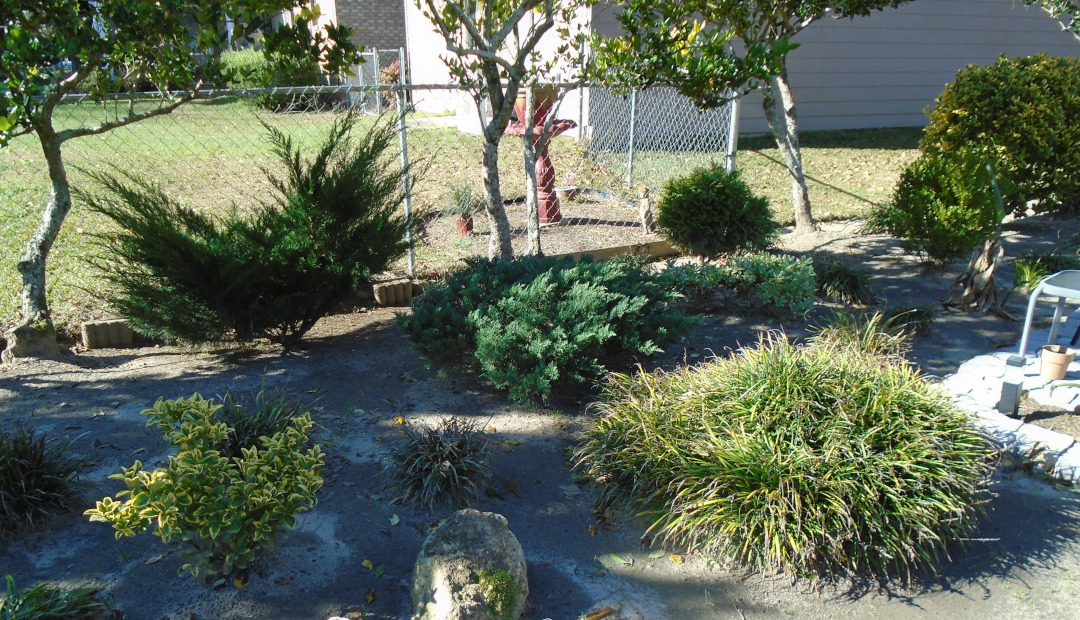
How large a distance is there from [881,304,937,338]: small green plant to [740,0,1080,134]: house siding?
26.8 feet

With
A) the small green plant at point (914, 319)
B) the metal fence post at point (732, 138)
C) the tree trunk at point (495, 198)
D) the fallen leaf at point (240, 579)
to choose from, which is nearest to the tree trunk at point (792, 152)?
the metal fence post at point (732, 138)

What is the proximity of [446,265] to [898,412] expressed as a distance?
4.60 metres

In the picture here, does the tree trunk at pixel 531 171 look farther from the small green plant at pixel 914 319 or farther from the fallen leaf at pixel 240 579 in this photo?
the fallen leaf at pixel 240 579

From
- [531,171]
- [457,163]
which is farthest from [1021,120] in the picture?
[457,163]

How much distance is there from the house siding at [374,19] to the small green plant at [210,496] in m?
19.6

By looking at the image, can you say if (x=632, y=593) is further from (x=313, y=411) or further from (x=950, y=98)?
(x=950, y=98)

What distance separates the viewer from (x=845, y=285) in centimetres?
Answer: 646

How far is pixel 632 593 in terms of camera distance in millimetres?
Result: 3180

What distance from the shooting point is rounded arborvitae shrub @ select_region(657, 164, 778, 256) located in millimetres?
7008

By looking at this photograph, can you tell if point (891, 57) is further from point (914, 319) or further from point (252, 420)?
point (252, 420)

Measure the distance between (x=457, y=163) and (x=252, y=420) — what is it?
23.5 ft

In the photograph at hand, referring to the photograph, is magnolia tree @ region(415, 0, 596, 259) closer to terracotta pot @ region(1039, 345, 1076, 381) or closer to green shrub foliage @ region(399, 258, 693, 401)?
green shrub foliage @ region(399, 258, 693, 401)

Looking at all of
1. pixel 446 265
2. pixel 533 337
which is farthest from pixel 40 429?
pixel 446 265

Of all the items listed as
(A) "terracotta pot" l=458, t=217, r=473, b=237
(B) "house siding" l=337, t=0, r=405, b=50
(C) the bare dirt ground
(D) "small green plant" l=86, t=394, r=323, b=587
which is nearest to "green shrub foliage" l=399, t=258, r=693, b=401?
(C) the bare dirt ground
